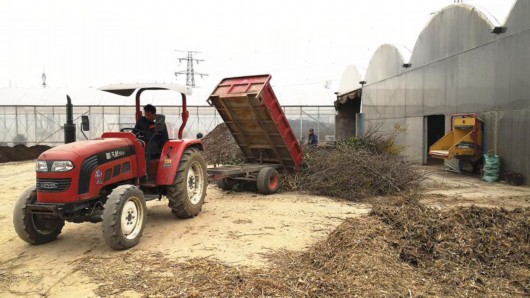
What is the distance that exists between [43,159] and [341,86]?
23790 mm

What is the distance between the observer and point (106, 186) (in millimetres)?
5605

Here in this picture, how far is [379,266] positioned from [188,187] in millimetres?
3806

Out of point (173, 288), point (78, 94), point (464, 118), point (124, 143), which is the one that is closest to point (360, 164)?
point (464, 118)

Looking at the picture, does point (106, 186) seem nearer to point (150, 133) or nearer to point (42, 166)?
point (42, 166)

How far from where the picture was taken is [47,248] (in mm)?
5430

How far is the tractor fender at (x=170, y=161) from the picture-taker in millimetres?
6316

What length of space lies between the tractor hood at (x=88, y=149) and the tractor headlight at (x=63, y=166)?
47mm

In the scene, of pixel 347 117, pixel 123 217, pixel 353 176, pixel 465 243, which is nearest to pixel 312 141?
pixel 353 176

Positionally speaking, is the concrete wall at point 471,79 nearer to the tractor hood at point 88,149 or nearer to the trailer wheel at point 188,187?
the trailer wheel at point 188,187

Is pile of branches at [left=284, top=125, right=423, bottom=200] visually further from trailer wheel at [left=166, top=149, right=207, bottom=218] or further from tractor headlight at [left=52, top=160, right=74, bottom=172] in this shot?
tractor headlight at [left=52, top=160, right=74, bottom=172]

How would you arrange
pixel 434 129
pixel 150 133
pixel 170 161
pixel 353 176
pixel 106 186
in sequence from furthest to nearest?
1. pixel 434 129
2. pixel 353 176
3. pixel 150 133
4. pixel 170 161
5. pixel 106 186

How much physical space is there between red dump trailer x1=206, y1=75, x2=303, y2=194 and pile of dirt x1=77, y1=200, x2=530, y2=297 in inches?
168

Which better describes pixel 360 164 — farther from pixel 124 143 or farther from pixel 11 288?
pixel 11 288

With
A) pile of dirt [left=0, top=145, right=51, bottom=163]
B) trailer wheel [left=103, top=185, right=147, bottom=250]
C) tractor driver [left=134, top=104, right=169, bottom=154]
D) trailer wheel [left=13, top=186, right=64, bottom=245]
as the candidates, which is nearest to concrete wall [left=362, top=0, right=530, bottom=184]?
tractor driver [left=134, top=104, right=169, bottom=154]
